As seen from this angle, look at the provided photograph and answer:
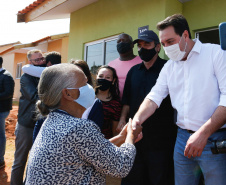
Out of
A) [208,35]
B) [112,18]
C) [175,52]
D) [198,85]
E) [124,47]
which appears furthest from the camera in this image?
[112,18]

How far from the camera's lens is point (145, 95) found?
8.71 ft

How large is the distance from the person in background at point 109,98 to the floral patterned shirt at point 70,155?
4.75 feet

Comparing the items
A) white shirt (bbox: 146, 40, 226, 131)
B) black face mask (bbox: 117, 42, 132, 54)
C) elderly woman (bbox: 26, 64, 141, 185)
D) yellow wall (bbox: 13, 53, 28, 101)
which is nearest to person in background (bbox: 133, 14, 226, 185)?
white shirt (bbox: 146, 40, 226, 131)

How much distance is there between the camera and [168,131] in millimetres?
2557

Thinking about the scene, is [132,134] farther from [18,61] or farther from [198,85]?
[18,61]

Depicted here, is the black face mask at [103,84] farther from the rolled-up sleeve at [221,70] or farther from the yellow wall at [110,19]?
the yellow wall at [110,19]

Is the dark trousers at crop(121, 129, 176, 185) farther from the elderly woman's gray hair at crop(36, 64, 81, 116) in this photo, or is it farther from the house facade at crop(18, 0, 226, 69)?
the house facade at crop(18, 0, 226, 69)

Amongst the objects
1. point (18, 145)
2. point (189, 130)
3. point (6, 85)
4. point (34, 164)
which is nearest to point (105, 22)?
point (6, 85)

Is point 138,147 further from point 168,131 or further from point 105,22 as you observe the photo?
point 105,22

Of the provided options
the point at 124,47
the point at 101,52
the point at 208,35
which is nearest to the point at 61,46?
the point at 101,52

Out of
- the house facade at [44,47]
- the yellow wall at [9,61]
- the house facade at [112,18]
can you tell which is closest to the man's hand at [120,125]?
the house facade at [112,18]

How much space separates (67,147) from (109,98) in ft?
5.73

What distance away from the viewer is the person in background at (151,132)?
2.49m

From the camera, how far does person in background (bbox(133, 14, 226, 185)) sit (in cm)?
162
